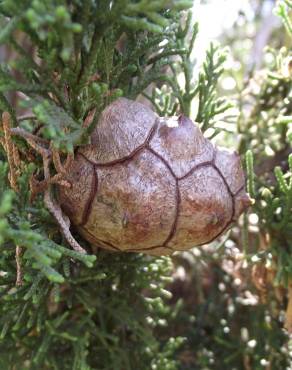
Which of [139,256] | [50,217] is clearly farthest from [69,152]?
[139,256]

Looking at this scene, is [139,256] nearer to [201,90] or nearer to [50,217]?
[50,217]

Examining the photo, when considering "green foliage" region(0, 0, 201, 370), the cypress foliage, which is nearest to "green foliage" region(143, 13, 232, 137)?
the cypress foliage

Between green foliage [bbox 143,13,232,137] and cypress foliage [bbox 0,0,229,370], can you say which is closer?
cypress foliage [bbox 0,0,229,370]

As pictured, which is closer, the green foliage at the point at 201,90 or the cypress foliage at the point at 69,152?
the cypress foliage at the point at 69,152

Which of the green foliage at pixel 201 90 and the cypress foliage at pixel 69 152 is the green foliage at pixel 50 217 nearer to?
the cypress foliage at pixel 69 152

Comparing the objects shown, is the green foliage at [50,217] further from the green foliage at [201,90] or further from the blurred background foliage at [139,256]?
the green foliage at [201,90]

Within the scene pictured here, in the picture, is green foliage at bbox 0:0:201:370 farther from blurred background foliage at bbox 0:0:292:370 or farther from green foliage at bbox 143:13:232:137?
green foliage at bbox 143:13:232:137

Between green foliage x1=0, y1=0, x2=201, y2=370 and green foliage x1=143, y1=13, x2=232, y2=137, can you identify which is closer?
green foliage x1=0, y1=0, x2=201, y2=370

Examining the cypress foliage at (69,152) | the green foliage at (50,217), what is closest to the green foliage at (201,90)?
the cypress foliage at (69,152)
